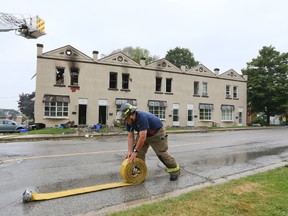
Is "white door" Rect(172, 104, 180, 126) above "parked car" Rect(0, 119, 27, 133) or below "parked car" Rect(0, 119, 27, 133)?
above

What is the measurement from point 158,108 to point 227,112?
A: 11030 mm

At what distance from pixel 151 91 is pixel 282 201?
22.7 metres

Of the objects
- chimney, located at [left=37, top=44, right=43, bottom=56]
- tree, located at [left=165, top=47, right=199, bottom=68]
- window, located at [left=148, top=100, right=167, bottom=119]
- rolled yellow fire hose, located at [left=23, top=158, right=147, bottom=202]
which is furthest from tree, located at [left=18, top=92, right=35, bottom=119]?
rolled yellow fire hose, located at [left=23, top=158, right=147, bottom=202]

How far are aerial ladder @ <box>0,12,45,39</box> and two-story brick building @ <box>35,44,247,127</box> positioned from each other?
197 cm

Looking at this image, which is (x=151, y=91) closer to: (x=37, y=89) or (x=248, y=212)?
(x=37, y=89)

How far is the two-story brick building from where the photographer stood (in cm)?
2152

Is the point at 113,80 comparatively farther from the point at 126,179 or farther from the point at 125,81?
the point at 126,179

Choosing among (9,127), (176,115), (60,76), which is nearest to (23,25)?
(60,76)

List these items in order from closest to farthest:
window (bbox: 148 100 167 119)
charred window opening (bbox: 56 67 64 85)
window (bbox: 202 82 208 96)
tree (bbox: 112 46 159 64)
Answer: charred window opening (bbox: 56 67 64 85)
window (bbox: 148 100 167 119)
window (bbox: 202 82 208 96)
tree (bbox: 112 46 159 64)

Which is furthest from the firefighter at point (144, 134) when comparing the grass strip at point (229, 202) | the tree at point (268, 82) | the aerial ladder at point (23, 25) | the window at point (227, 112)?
the tree at point (268, 82)

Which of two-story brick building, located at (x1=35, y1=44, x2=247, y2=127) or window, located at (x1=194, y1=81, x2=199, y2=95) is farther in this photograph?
window, located at (x1=194, y1=81, x2=199, y2=95)

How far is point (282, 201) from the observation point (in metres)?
3.49

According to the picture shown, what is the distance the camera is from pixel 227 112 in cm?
3100

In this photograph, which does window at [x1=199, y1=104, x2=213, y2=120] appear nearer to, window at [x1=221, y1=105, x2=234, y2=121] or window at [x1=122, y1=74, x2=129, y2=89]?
window at [x1=221, y1=105, x2=234, y2=121]
